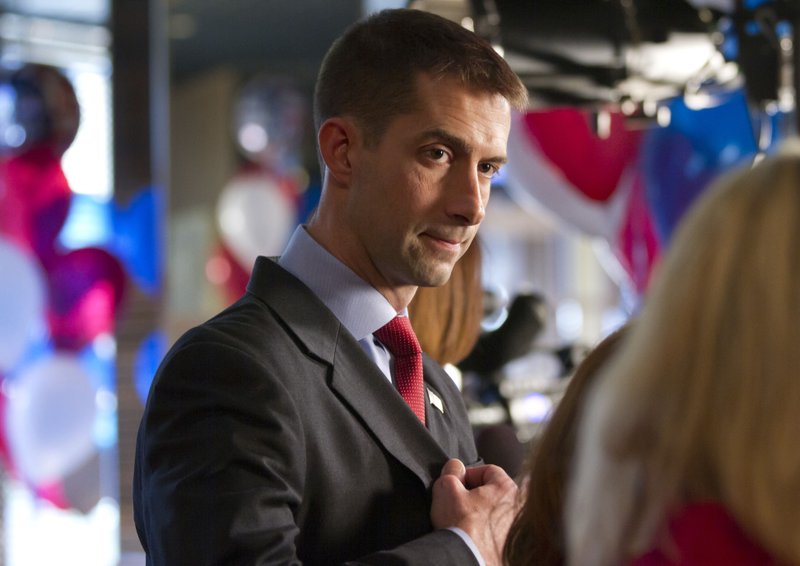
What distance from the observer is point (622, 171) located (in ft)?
9.95

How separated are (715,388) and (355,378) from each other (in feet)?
1.68

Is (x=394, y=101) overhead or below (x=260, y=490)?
overhead

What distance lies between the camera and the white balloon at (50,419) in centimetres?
354

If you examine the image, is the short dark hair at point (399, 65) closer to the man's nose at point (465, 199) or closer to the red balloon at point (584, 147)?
the man's nose at point (465, 199)

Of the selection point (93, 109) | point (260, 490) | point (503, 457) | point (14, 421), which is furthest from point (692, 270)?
point (93, 109)

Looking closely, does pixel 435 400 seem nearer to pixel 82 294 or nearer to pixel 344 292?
pixel 344 292

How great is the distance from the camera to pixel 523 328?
2.41m

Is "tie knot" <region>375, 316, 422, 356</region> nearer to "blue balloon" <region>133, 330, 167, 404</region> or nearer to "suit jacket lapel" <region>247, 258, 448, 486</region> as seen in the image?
"suit jacket lapel" <region>247, 258, 448, 486</region>

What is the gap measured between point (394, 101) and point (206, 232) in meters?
7.09

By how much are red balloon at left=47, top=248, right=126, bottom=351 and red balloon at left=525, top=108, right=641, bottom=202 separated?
63.7 inches

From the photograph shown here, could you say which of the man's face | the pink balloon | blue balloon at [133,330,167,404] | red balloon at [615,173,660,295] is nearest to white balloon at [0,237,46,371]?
blue balloon at [133,330,167,404]

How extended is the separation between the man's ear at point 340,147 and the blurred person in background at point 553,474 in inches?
14.5

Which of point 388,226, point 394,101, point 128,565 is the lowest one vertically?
point 128,565

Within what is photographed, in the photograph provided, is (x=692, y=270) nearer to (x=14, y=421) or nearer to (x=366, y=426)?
(x=366, y=426)
